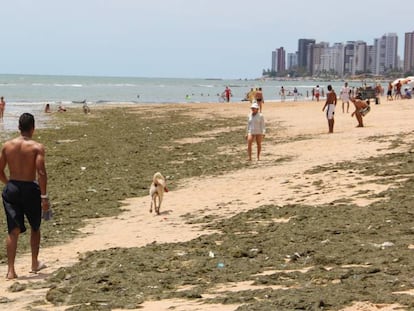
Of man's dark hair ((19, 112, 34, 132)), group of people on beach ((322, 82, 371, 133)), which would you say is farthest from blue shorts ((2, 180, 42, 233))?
group of people on beach ((322, 82, 371, 133))

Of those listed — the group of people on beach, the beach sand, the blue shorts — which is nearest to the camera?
the beach sand

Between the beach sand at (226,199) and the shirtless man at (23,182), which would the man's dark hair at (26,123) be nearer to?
the shirtless man at (23,182)

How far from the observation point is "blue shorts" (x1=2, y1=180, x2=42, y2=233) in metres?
7.09

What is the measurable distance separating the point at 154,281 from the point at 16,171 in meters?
Result: 1.98

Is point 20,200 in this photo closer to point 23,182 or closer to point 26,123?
point 23,182

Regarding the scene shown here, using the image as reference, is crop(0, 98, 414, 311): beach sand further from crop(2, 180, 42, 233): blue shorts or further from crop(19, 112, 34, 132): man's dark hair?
crop(19, 112, 34, 132): man's dark hair

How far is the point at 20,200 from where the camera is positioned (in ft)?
23.3

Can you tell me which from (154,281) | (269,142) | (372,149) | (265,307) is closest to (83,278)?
(154,281)

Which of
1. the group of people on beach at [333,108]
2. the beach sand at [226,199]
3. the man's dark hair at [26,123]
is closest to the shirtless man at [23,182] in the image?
the man's dark hair at [26,123]

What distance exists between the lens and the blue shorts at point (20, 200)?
709 centimetres

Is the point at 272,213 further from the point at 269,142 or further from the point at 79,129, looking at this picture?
the point at 79,129

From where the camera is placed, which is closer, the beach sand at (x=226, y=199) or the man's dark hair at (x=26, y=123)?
the beach sand at (x=226, y=199)

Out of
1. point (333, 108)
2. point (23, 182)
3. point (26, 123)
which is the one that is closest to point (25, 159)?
point (23, 182)

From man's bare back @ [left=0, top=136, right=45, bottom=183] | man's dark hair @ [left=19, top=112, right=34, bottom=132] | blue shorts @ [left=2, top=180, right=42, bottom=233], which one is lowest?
blue shorts @ [left=2, top=180, right=42, bottom=233]
